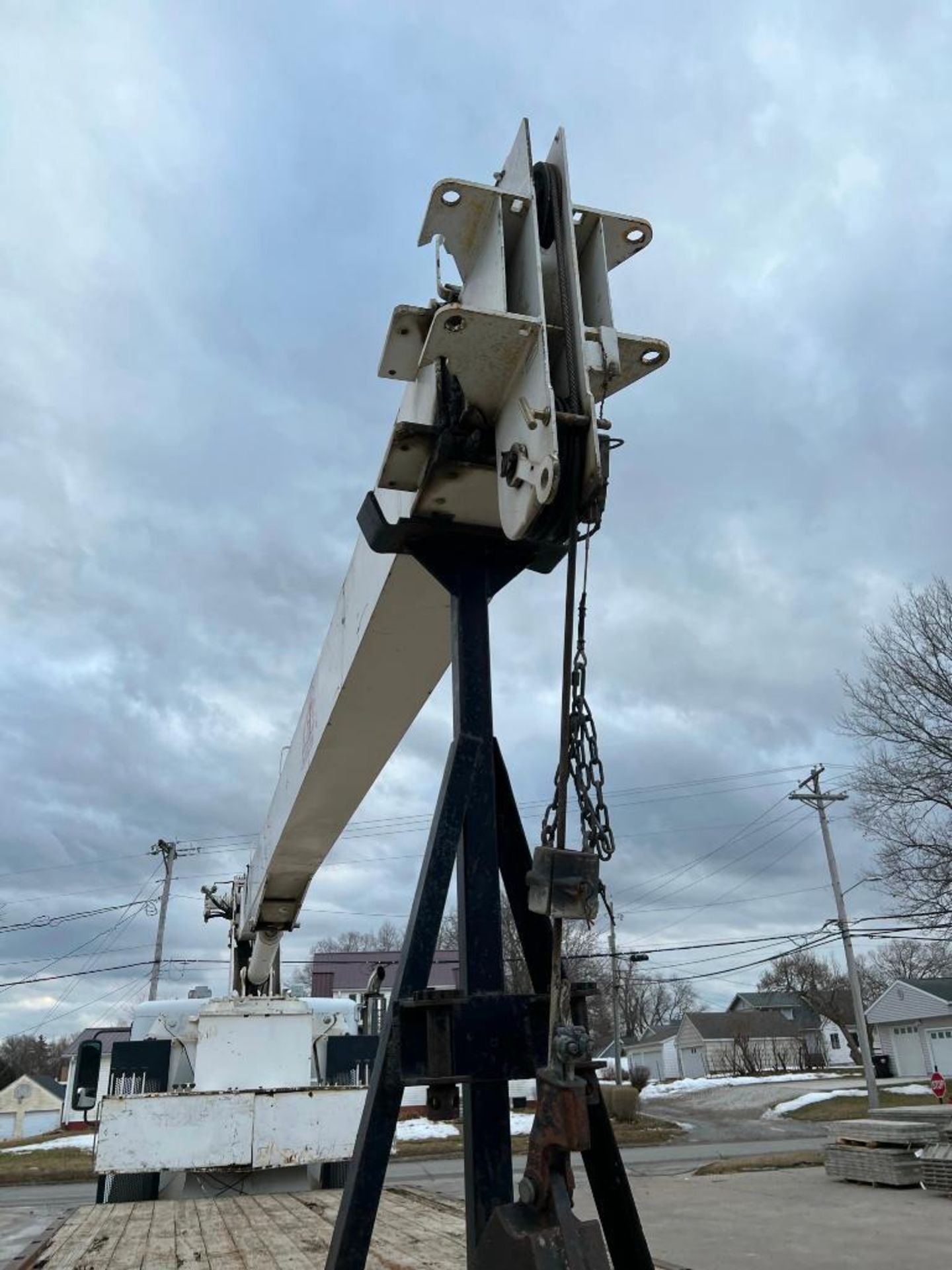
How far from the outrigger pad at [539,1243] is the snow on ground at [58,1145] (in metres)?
19.8

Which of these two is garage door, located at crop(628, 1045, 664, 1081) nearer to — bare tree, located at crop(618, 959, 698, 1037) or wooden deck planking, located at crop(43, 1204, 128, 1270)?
bare tree, located at crop(618, 959, 698, 1037)

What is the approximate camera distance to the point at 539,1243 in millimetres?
1651

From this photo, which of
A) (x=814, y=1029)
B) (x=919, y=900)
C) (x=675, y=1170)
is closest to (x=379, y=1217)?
(x=675, y=1170)

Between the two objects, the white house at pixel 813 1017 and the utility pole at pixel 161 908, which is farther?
the white house at pixel 813 1017

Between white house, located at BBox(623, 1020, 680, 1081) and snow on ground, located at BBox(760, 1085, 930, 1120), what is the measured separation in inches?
1147

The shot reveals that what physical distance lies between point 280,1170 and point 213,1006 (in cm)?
132

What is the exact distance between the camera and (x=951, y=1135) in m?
8.41

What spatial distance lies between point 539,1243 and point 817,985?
62279 mm

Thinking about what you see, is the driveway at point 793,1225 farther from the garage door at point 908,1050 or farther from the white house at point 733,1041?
the white house at point 733,1041

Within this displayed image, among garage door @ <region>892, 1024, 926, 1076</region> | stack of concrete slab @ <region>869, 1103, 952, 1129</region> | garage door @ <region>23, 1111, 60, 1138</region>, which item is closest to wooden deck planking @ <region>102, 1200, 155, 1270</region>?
stack of concrete slab @ <region>869, 1103, 952, 1129</region>

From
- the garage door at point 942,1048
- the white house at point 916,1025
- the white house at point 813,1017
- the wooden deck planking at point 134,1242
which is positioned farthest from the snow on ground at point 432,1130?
the white house at point 813,1017

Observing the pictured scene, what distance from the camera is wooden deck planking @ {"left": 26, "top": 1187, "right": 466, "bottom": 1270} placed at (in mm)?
4184

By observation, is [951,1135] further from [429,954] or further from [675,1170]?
[429,954]

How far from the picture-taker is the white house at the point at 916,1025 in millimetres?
37688
